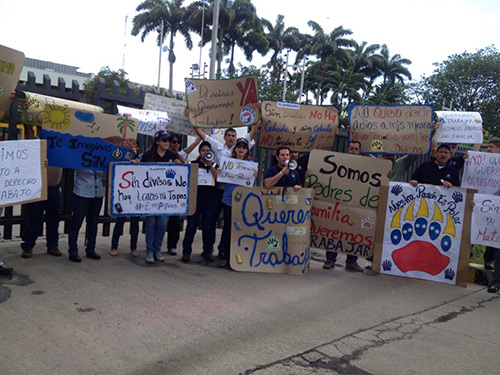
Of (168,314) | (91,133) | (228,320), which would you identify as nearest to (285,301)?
(228,320)

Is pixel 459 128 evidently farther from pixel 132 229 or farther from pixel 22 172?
pixel 22 172

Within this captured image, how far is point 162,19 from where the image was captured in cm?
4447

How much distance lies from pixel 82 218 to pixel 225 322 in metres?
2.47

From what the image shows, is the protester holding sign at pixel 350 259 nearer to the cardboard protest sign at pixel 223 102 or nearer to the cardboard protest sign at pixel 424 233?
the cardboard protest sign at pixel 424 233

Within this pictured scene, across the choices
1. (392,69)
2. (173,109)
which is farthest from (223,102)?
(392,69)

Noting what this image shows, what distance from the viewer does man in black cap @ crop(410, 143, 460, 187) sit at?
6379 millimetres

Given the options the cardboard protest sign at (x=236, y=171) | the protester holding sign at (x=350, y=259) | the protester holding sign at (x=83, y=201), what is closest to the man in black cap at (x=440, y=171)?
the protester holding sign at (x=350, y=259)

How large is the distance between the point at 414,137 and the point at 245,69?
92.6ft

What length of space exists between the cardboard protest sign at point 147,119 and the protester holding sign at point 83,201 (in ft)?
3.56

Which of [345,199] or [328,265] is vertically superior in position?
[345,199]

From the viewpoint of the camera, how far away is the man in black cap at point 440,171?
20.9 ft

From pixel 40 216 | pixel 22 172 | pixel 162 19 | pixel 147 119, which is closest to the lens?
pixel 22 172

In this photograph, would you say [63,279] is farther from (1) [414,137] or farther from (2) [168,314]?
(1) [414,137]

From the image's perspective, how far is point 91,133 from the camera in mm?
5973
